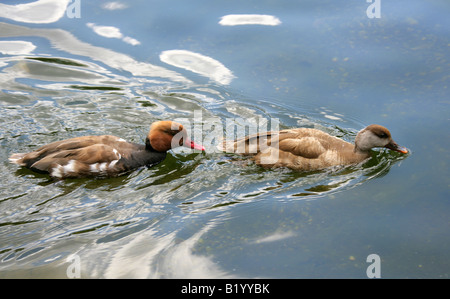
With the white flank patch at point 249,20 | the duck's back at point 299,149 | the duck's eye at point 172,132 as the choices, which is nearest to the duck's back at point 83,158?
the duck's eye at point 172,132

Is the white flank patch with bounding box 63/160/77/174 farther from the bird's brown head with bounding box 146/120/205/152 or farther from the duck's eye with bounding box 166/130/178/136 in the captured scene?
the duck's eye with bounding box 166/130/178/136

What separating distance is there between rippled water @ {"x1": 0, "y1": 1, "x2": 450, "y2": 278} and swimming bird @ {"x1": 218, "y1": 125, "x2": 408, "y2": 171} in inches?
6.4

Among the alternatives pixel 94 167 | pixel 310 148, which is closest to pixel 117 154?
pixel 94 167

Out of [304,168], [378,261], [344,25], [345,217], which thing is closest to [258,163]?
[304,168]

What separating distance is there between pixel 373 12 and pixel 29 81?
595cm

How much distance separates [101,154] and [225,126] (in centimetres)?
202

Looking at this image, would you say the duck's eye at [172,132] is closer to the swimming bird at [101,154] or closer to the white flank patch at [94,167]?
the swimming bird at [101,154]

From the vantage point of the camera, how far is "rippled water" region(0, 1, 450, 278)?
5.53 metres

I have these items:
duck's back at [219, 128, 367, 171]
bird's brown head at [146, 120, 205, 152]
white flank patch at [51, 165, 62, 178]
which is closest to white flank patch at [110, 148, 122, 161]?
bird's brown head at [146, 120, 205, 152]

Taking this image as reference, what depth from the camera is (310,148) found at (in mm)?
7121

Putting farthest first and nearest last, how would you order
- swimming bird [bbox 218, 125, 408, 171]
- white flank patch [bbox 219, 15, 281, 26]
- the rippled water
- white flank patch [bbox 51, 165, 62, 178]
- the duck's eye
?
white flank patch [bbox 219, 15, 281, 26]
the duck's eye
swimming bird [bbox 218, 125, 408, 171]
white flank patch [bbox 51, 165, 62, 178]
the rippled water

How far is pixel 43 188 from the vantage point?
682cm

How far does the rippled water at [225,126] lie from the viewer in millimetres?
5531
